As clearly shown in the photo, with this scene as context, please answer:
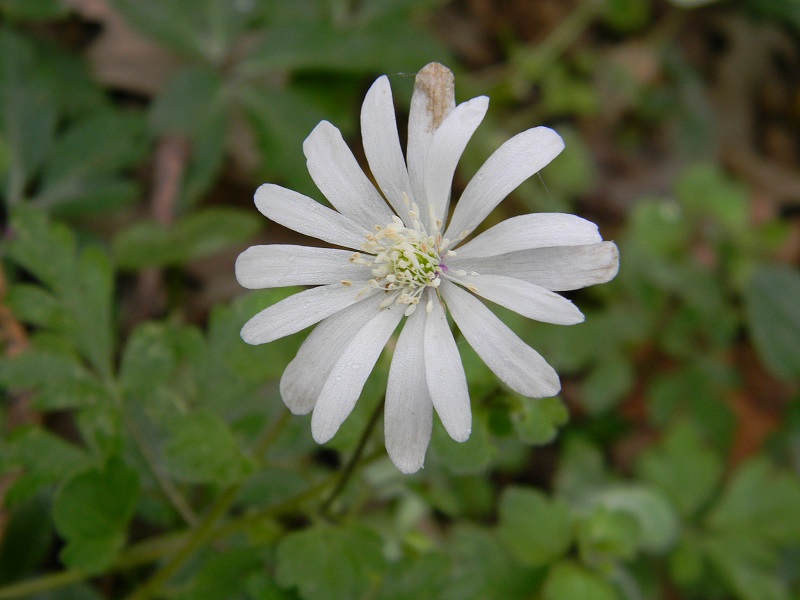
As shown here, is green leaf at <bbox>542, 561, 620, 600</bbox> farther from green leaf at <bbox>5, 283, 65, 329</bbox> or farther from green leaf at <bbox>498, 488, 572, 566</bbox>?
green leaf at <bbox>5, 283, 65, 329</bbox>

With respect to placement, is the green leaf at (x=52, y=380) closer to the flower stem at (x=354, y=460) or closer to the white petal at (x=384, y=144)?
the flower stem at (x=354, y=460)

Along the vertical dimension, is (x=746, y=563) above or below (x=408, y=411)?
below

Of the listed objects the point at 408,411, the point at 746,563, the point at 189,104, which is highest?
the point at 189,104

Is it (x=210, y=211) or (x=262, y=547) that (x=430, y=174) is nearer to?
Result: (x=262, y=547)

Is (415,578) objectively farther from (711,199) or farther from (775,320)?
(711,199)

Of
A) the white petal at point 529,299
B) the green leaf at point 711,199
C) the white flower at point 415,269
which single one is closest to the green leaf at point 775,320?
the green leaf at point 711,199

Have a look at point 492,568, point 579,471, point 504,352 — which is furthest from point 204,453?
point 579,471
